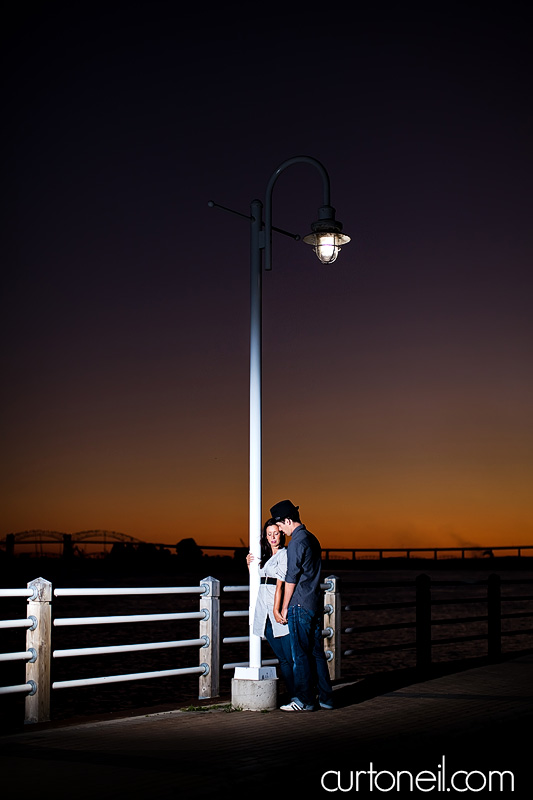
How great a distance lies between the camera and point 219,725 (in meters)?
9.77

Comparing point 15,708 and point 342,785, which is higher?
point 342,785

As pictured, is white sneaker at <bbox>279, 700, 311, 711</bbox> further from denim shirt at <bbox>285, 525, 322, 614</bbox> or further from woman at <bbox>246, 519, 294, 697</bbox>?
denim shirt at <bbox>285, 525, 322, 614</bbox>

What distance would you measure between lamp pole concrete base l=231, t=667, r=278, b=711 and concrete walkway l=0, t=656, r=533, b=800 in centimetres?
16

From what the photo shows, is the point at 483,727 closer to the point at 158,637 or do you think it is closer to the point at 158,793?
the point at 158,793

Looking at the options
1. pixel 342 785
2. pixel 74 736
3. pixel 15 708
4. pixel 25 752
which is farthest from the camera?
pixel 15 708

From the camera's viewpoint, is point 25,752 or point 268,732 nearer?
point 25,752

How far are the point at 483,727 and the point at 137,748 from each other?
3.14 m

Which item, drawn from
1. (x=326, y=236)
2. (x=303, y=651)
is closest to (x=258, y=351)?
(x=326, y=236)

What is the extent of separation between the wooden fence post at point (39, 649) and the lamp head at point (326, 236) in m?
4.56

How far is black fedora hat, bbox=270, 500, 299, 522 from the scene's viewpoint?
1065 cm

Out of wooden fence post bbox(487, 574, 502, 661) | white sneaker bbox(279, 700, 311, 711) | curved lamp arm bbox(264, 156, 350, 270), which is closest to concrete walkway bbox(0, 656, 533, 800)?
white sneaker bbox(279, 700, 311, 711)

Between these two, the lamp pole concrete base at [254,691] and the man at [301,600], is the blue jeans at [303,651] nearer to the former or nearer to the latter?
the man at [301,600]

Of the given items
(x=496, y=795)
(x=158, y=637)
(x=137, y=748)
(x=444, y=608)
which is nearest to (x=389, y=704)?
(x=137, y=748)

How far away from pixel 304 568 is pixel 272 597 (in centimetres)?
49
